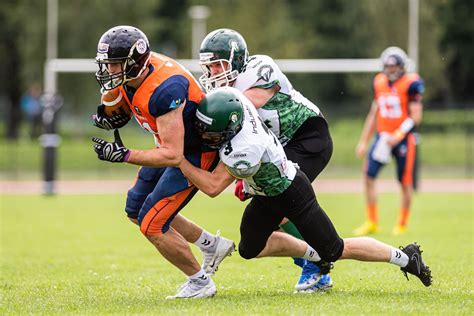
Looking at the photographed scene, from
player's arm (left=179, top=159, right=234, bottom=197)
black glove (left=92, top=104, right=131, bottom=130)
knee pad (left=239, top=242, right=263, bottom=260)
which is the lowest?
knee pad (left=239, top=242, right=263, bottom=260)

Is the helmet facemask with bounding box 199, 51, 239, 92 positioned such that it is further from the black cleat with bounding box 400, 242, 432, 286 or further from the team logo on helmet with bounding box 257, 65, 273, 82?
the black cleat with bounding box 400, 242, 432, 286

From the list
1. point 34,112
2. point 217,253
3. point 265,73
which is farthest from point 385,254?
point 34,112

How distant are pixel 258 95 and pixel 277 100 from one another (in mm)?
234

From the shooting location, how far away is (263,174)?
5.73 metres

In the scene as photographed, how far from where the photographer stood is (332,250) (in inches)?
236

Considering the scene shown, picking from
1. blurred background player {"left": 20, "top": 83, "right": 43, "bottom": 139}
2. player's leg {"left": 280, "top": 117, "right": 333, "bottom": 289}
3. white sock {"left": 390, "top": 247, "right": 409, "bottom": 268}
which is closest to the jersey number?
player's leg {"left": 280, "top": 117, "right": 333, "bottom": 289}

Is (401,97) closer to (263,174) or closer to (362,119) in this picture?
(263,174)

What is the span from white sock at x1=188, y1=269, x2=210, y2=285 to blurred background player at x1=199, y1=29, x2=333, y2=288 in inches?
22.4

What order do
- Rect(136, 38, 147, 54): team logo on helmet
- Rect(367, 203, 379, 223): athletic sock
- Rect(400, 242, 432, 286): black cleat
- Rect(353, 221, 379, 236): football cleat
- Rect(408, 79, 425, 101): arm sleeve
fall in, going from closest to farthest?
Rect(136, 38, 147, 54): team logo on helmet
Rect(400, 242, 432, 286): black cleat
Rect(353, 221, 379, 236): football cleat
Rect(367, 203, 379, 223): athletic sock
Rect(408, 79, 425, 101): arm sleeve

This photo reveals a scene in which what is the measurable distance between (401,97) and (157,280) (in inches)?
195

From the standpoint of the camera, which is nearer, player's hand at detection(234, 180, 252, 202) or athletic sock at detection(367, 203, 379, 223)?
player's hand at detection(234, 180, 252, 202)

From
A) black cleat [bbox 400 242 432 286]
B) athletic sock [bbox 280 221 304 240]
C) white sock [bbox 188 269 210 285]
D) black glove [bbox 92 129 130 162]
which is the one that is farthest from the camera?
athletic sock [bbox 280 221 304 240]

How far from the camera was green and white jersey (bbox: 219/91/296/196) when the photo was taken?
562 centimetres

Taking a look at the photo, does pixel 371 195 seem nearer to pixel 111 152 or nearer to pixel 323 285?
pixel 323 285
